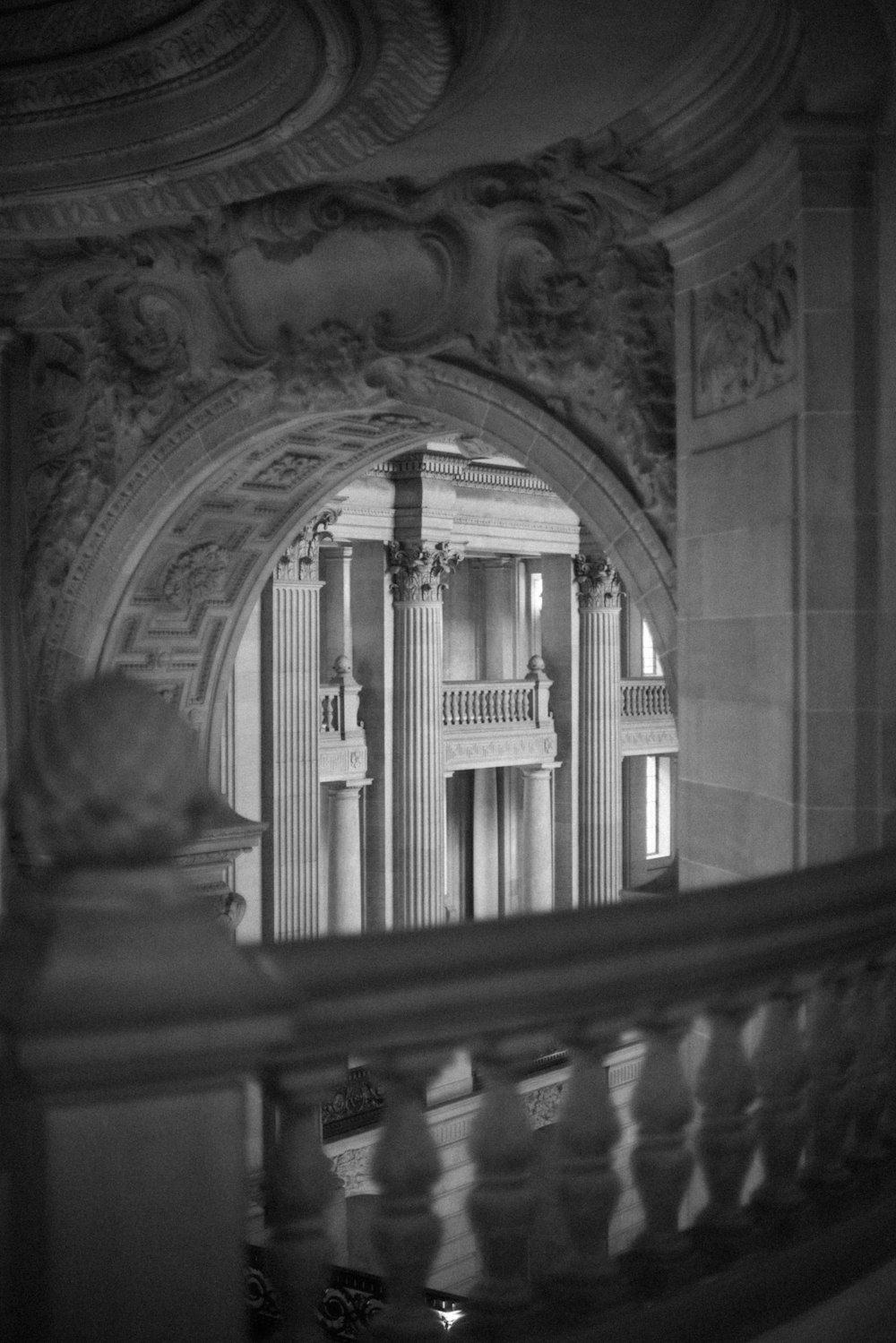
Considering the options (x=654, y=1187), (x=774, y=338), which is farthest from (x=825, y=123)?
(x=654, y=1187)

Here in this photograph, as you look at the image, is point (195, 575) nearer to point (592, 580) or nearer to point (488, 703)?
point (488, 703)

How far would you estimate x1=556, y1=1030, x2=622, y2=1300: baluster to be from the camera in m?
2.29

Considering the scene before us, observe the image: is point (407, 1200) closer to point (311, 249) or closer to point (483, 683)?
point (311, 249)

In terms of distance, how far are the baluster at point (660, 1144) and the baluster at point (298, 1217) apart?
57 centimetres

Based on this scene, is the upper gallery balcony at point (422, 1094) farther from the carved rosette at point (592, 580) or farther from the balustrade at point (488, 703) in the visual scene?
the carved rosette at point (592, 580)

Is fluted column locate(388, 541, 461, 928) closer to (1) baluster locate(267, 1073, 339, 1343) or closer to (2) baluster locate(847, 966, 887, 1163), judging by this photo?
(2) baluster locate(847, 966, 887, 1163)

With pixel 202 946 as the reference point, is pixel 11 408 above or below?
above

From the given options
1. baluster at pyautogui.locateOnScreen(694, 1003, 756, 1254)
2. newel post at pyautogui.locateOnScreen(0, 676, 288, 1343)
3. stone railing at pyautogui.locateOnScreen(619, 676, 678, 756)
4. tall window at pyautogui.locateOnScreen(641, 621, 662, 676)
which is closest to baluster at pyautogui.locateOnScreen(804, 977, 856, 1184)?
baluster at pyautogui.locateOnScreen(694, 1003, 756, 1254)

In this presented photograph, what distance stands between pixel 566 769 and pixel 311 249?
41.1 feet

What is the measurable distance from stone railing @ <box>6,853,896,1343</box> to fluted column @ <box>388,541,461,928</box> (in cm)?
1401

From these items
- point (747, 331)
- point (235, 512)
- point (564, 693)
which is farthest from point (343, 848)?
point (747, 331)

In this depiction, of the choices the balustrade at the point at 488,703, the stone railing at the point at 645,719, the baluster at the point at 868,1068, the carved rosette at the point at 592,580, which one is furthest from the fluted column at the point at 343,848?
the baluster at the point at 868,1068

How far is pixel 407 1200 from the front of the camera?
2.13 meters

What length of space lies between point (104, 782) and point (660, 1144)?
3.71 feet
